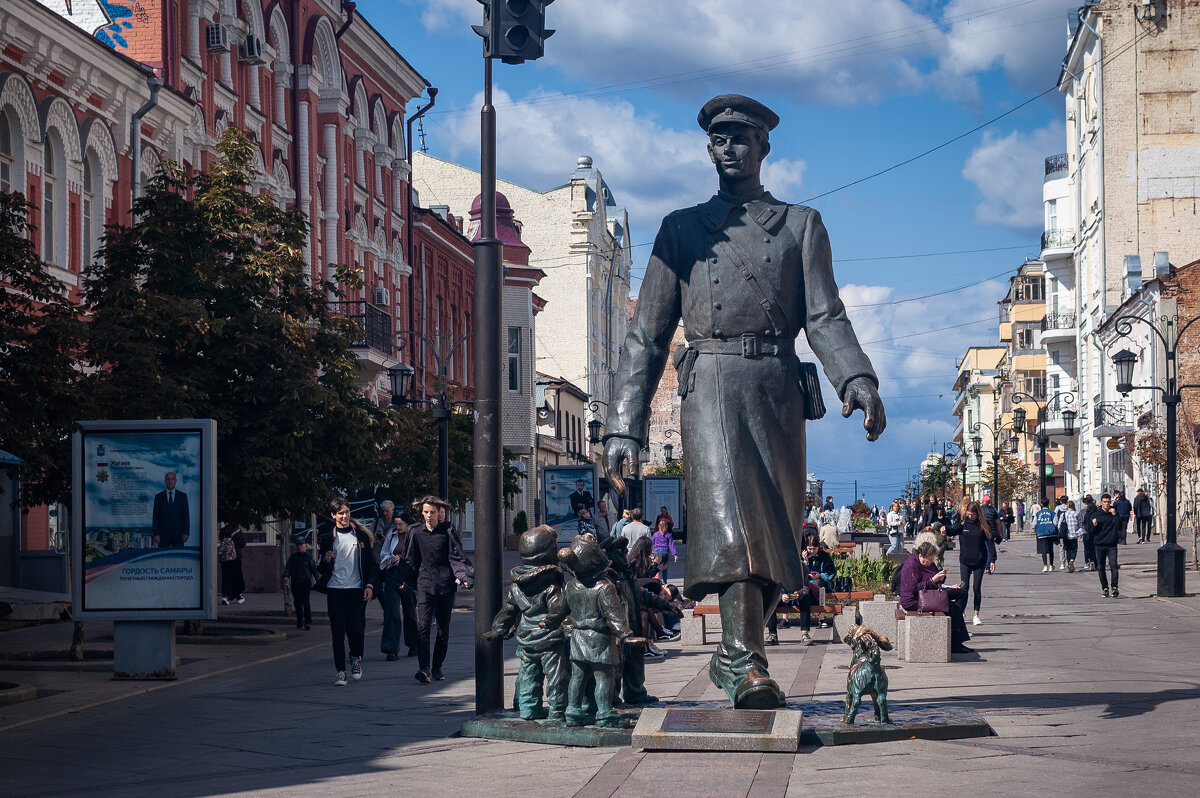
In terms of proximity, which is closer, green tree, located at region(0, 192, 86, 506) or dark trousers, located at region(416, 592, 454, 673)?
green tree, located at region(0, 192, 86, 506)

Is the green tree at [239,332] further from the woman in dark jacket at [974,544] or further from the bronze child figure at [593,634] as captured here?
the bronze child figure at [593,634]

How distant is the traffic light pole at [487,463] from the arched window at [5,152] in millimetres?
15310

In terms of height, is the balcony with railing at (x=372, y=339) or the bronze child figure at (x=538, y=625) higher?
the balcony with railing at (x=372, y=339)

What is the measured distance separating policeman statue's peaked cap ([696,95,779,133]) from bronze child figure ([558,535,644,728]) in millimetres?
2505

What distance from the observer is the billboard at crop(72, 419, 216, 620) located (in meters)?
14.5

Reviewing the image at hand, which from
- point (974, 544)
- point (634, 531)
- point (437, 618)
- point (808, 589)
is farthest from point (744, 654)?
point (634, 531)

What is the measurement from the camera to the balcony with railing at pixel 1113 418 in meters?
54.8

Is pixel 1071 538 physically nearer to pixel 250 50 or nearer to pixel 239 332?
pixel 250 50

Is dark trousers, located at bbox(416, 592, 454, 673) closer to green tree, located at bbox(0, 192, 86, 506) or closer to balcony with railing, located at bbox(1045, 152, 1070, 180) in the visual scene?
green tree, located at bbox(0, 192, 86, 506)

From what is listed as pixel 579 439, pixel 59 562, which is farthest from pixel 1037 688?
pixel 579 439

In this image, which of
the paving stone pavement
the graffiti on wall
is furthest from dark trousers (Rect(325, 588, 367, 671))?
the graffiti on wall

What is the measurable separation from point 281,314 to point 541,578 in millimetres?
10792

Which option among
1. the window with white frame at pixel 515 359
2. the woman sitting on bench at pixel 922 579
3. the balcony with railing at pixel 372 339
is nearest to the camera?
the woman sitting on bench at pixel 922 579

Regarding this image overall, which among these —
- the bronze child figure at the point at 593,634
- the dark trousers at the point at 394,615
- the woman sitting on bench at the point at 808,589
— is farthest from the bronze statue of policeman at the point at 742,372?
the woman sitting on bench at the point at 808,589
